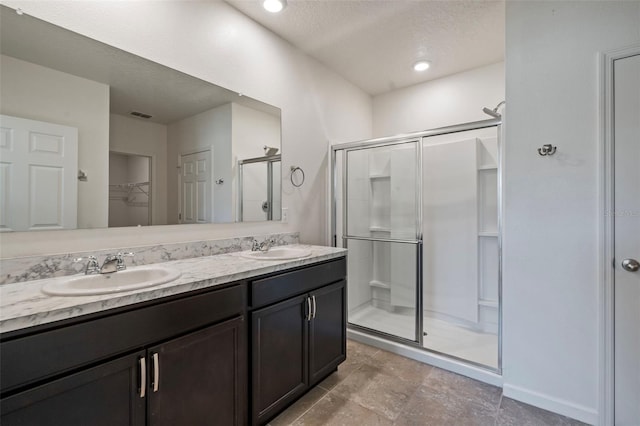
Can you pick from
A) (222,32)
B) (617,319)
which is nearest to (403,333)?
(617,319)

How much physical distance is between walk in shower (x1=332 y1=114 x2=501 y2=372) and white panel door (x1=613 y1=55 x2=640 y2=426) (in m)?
1.04

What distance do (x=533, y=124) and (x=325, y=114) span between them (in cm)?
175

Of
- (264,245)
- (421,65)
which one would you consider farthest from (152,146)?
(421,65)

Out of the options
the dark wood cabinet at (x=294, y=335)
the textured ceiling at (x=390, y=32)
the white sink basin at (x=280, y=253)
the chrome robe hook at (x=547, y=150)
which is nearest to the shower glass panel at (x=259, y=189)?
the white sink basin at (x=280, y=253)

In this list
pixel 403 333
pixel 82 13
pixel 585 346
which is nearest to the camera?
pixel 82 13

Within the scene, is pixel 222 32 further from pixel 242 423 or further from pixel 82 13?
pixel 242 423

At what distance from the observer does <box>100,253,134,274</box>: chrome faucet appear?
4.40 feet

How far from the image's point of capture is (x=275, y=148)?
2387 mm

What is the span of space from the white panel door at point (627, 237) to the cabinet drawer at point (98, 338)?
2.06m

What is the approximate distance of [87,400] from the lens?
0.95 metres

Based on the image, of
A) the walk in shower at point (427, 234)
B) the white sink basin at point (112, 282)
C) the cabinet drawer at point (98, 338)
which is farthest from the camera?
the walk in shower at point (427, 234)

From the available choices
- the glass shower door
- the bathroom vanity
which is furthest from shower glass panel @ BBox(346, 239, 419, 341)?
the bathroom vanity

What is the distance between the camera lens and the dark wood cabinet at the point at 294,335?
150 cm

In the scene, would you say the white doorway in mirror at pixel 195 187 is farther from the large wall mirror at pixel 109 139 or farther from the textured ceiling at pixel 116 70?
the textured ceiling at pixel 116 70
